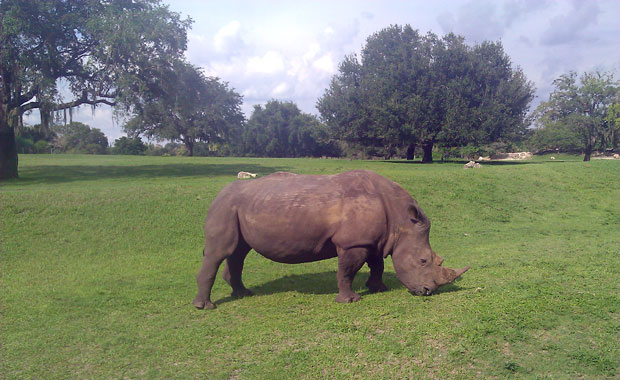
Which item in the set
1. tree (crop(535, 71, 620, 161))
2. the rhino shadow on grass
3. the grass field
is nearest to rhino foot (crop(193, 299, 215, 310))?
the grass field

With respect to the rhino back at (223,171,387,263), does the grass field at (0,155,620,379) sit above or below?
below

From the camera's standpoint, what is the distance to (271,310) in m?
7.10

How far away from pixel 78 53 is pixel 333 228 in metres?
21.7

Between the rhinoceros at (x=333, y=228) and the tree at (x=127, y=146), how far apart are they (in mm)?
64800

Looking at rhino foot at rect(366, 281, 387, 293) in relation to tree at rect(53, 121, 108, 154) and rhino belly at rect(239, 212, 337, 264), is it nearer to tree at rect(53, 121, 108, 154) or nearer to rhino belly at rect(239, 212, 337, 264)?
rhino belly at rect(239, 212, 337, 264)

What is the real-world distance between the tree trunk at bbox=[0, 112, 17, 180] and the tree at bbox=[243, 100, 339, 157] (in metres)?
55.4

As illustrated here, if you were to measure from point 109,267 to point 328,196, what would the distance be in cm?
626

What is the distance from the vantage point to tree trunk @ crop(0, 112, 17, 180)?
20953 millimetres

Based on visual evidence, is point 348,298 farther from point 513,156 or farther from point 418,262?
point 513,156

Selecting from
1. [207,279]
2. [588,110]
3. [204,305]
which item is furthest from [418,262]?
[588,110]

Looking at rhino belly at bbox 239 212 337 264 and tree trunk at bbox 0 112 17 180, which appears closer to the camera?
rhino belly at bbox 239 212 337 264

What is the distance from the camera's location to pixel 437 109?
3853 cm

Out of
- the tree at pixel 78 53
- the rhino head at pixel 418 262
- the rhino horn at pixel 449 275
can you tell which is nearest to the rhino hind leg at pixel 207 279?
the rhino head at pixel 418 262

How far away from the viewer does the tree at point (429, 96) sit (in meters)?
37.7
